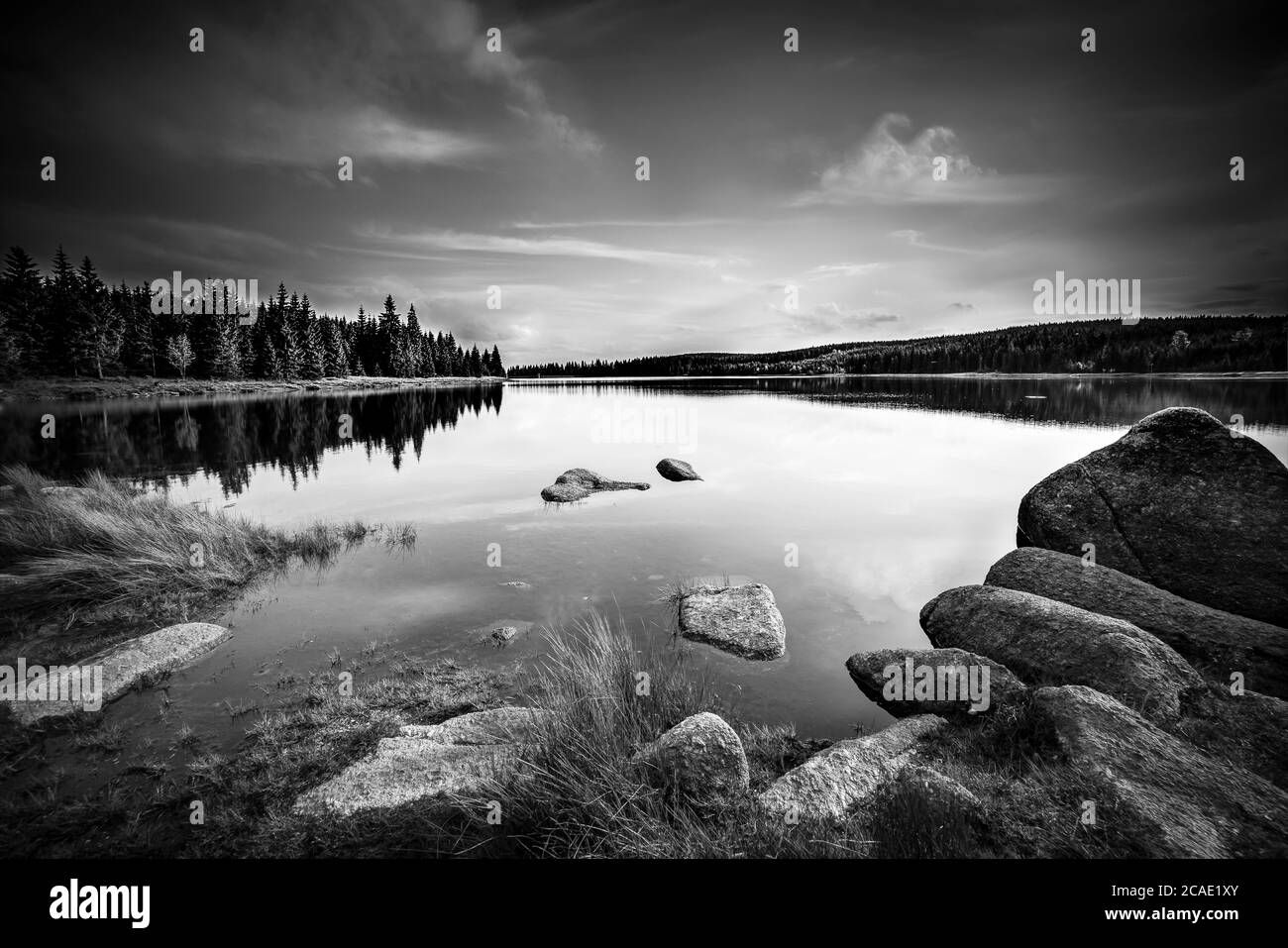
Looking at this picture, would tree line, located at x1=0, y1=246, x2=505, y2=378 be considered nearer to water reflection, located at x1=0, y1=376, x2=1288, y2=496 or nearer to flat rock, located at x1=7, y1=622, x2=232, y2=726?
water reflection, located at x1=0, y1=376, x2=1288, y2=496

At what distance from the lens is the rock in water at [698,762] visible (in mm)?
4441

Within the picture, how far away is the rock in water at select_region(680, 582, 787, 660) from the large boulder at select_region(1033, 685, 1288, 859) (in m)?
3.84

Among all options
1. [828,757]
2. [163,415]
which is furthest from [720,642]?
[163,415]

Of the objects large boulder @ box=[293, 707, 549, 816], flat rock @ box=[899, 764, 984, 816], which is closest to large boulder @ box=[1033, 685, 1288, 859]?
flat rock @ box=[899, 764, 984, 816]

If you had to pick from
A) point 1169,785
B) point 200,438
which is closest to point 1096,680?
point 1169,785

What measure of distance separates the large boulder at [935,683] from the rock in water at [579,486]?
13.1m

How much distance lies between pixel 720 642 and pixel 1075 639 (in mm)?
4624

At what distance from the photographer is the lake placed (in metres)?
8.14

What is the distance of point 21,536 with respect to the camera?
35.8ft

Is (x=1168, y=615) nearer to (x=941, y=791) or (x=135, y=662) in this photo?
(x=941, y=791)

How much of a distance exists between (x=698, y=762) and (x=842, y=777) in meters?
1.35
